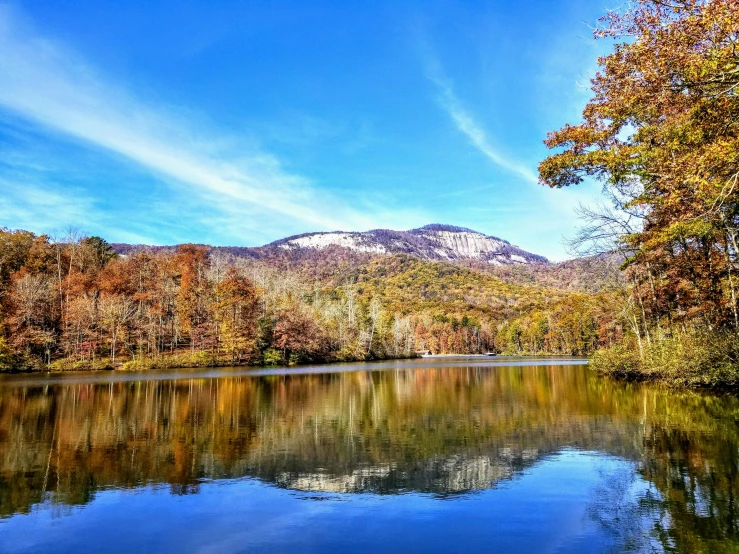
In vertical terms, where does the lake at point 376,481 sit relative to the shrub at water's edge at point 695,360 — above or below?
below

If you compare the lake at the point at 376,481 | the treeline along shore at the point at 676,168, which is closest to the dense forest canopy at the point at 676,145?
the treeline along shore at the point at 676,168

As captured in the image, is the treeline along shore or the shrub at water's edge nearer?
the treeline along shore

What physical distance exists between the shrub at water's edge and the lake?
328cm

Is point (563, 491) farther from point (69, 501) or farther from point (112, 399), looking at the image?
point (112, 399)

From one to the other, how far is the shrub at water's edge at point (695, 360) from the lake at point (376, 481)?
129 inches

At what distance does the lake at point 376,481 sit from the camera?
614 centimetres

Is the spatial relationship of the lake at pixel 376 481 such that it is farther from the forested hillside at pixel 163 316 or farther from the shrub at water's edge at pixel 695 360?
the forested hillside at pixel 163 316

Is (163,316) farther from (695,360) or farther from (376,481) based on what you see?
(376,481)

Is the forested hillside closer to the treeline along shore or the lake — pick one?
the treeline along shore

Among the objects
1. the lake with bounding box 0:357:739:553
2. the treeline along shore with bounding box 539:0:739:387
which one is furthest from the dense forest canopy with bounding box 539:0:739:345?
the lake with bounding box 0:357:739:553

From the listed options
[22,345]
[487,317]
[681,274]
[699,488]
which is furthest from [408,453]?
[487,317]

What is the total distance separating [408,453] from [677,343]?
18.6 metres

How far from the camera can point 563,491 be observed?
7.86 metres

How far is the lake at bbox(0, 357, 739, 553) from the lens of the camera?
6.14m
